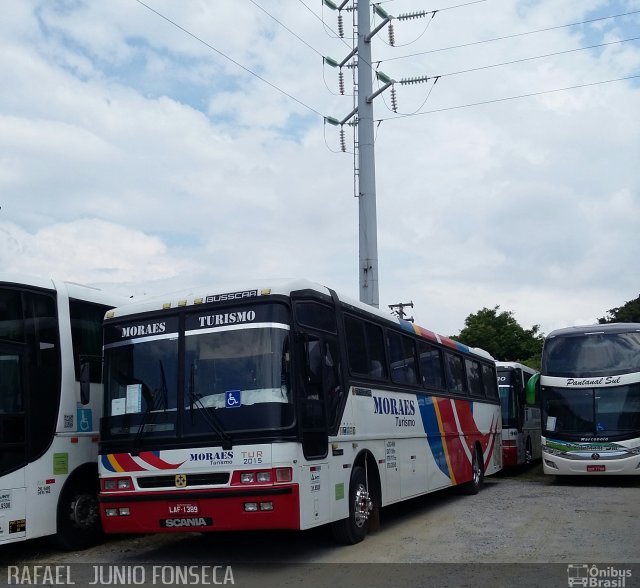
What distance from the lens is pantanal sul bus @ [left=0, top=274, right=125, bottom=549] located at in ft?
31.4

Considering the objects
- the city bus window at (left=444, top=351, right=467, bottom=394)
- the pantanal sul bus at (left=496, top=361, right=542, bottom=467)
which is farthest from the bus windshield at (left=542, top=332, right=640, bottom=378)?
the city bus window at (left=444, top=351, right=467, bottom=394)

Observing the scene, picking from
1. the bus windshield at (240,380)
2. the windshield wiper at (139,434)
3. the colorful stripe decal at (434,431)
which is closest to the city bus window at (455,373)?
the colorful stripe decal at (434,431)

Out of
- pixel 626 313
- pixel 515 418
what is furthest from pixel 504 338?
pixel 515 418

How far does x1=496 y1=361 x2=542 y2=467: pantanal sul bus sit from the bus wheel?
12.4 metres

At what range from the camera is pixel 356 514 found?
10438 millimetres

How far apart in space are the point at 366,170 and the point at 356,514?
40.7ft

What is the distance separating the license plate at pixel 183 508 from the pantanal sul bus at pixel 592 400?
11893 millimetres

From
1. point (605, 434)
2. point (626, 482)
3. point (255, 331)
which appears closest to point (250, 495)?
point (255, 331)

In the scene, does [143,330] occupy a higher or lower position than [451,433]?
higher

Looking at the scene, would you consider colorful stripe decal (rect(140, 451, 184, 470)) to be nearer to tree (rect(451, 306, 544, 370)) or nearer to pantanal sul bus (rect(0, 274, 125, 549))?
pantanal sul bus (rect(0, 274, 125, 549))

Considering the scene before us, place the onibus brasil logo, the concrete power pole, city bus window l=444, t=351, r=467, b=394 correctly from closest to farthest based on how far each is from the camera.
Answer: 1. the onibus brasil logo
2. city bus window l=444, t=351, r=467, b=394
3. the concrete power pole

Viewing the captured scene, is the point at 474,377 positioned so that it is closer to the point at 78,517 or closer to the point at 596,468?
the point at 596,468

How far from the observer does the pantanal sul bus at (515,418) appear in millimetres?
22906

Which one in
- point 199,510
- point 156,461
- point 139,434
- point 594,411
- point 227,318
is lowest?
point 199,510
